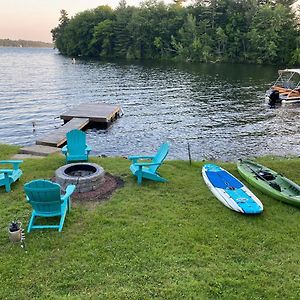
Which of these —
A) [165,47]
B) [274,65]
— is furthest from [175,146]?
[165,47]

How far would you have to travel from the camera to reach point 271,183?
10.7 metres

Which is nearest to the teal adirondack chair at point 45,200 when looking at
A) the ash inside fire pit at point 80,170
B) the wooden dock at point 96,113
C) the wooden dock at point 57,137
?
the ash inside fire pit at point 80,170

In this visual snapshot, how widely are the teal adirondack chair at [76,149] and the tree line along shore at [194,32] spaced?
59766 millimetres

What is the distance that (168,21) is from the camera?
80000 mm

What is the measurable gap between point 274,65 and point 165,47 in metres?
26.6

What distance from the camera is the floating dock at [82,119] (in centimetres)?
1798

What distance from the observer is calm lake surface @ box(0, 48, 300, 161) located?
62.6 feet

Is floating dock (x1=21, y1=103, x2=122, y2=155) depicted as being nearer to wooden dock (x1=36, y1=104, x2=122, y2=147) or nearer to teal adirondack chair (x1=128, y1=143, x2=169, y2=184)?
wooden dock (x1=36, y1=104, x2=122, y2=147)

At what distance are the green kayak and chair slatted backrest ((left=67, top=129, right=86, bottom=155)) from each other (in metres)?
5.65

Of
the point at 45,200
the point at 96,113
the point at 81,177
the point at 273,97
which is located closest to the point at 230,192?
the point at 81,177

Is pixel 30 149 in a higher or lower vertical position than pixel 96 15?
lower

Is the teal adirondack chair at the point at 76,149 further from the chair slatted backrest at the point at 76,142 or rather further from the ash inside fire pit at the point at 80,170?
the ash inside fire pit at the point at 80,170

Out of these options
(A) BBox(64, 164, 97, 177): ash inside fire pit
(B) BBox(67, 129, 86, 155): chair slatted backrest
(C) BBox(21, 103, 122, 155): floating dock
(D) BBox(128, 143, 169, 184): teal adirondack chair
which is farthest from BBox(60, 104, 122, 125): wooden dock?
(D) BBox(128, 143, 169, 184): teal adirondack chair

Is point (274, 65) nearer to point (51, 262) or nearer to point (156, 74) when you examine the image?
point (156, 74)
